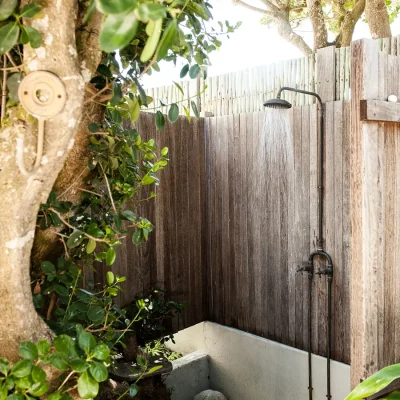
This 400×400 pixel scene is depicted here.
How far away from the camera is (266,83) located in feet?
11.8

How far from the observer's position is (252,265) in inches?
147

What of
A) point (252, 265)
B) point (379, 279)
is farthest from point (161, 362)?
point (379, 279)

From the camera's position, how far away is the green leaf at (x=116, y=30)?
64 cm

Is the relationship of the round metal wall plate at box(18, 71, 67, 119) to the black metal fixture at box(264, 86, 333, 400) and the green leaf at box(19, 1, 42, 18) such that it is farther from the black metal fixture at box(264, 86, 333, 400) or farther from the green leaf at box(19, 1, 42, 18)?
the black metal fixture at box(264, 86, 333, 400)

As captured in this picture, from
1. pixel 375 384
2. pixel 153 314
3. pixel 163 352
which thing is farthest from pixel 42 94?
pixel 163 352

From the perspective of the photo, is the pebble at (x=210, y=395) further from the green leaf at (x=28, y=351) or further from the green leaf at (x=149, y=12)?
the green leaf at (x=149, y=12)

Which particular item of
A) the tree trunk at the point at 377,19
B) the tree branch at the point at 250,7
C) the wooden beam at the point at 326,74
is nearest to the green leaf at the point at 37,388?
the wooden beam at the point at 326,74

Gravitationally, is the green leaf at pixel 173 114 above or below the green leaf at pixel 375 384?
above

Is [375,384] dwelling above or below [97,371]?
below

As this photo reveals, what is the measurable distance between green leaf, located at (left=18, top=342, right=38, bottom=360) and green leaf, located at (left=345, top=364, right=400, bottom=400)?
1147 mm

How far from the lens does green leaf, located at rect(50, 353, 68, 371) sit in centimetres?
92

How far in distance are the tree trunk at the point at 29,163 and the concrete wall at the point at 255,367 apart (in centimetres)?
256

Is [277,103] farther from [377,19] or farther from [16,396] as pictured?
[377,19]

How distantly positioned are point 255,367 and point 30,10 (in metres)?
3.35
